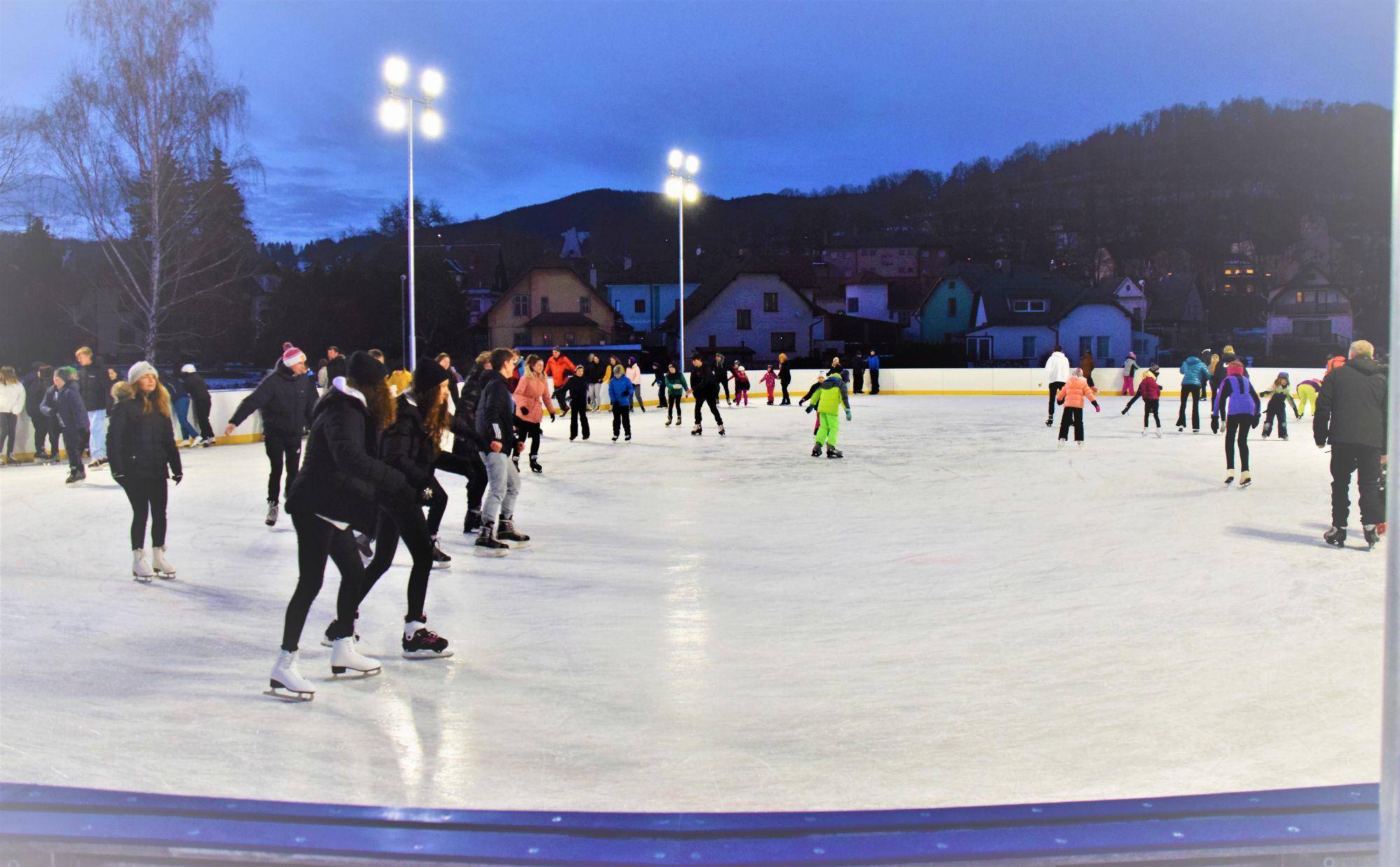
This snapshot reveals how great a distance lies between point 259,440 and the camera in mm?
19656

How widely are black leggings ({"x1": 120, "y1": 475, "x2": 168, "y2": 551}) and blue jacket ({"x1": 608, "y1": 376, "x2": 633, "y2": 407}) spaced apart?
36.2ft

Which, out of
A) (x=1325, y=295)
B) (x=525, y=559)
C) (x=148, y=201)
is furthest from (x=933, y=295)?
(x=525, y=559)

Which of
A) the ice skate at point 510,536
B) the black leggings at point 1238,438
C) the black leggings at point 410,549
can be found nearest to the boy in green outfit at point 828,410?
the black leggings at point 1238,438

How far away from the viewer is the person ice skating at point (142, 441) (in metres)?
7.09

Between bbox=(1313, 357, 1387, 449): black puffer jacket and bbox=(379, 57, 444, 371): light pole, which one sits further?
bbox=(379, 57, 444, 371): light pole

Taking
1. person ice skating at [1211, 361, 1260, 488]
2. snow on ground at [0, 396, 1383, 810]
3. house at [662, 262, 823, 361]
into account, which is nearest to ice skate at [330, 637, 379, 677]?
snow on ground at [0, 396, 1383, 810]

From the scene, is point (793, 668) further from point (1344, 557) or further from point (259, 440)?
point (259, 440)

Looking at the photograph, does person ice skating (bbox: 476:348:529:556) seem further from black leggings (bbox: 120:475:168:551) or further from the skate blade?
the skate blade

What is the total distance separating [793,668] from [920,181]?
10202 centimetres

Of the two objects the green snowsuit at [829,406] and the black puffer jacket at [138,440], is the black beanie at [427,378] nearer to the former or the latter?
the black puffer jacket at [138,440]

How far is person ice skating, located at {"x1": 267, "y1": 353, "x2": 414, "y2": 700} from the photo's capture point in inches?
190

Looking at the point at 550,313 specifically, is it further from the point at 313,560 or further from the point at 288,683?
the point at 288,683

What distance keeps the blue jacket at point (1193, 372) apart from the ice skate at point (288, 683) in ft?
57.6

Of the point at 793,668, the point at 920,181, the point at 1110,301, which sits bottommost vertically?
the point at 793,668
